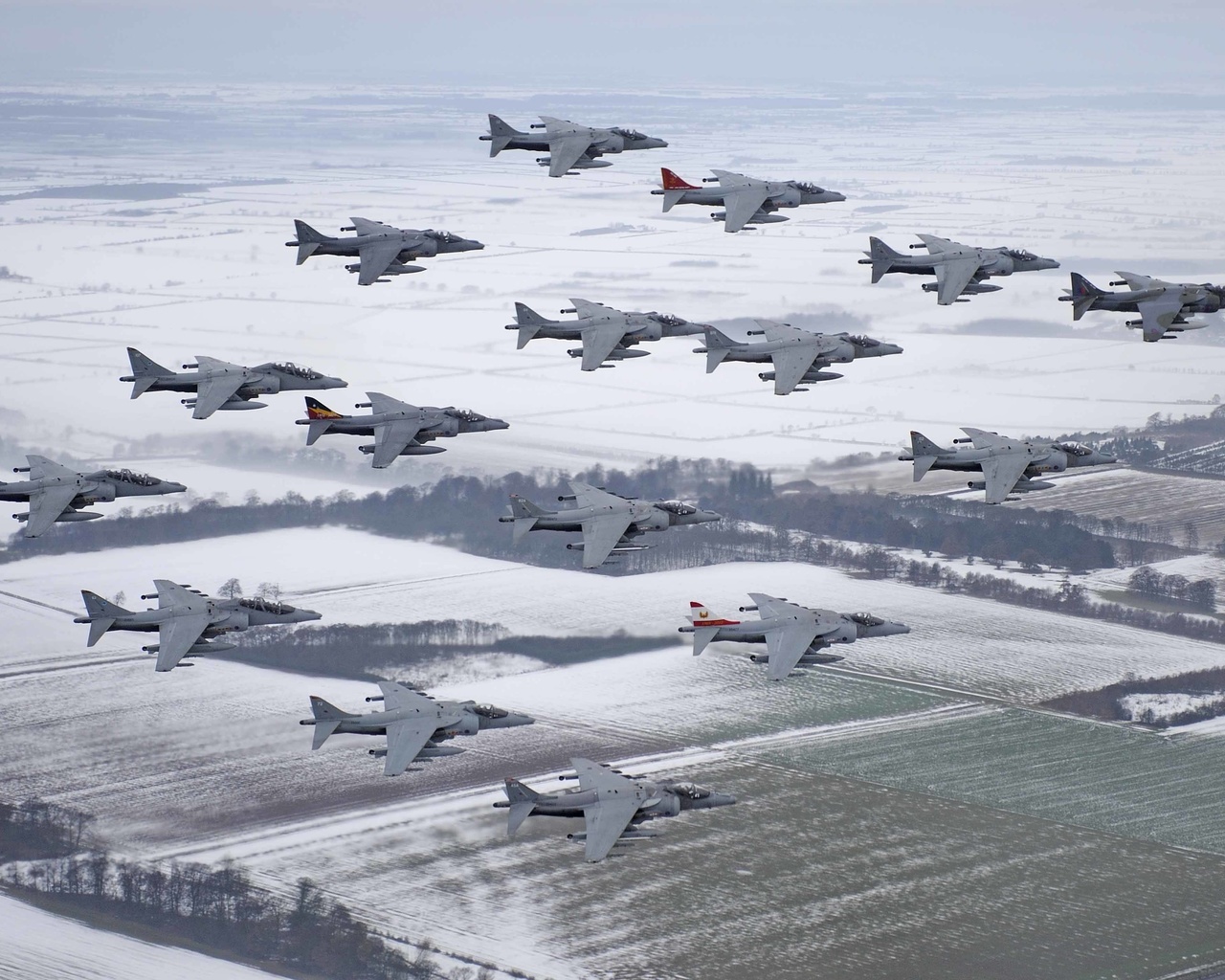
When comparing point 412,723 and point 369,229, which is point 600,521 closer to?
point 412,723

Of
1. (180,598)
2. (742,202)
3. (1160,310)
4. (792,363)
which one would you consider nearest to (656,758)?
(792,363)

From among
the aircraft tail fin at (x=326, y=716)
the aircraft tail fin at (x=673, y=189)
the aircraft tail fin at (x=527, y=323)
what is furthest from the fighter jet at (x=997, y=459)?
the aircraft tail fin at (x=326, y=716)

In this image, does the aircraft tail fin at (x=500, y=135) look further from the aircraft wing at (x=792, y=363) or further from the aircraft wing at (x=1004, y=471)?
the aircraft wing at (x=1004, y=471)

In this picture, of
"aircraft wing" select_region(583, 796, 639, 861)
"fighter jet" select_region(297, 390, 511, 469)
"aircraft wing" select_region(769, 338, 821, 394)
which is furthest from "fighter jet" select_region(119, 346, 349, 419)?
"aircraft wing" select_region(583, 796, 639, 861)

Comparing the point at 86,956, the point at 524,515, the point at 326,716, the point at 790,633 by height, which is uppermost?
the point at 524,515

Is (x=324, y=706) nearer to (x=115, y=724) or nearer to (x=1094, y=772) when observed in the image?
(x=115, y=724)
